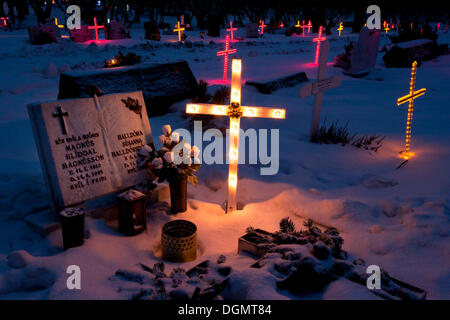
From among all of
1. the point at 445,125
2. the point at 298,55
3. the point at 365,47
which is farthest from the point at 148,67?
the point at 298,55

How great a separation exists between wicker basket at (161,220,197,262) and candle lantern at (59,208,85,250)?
0.77 meters

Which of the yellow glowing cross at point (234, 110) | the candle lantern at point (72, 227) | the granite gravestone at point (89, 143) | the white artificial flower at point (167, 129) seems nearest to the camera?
the candle lantern at point (72, 227)

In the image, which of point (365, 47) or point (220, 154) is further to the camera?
point (365, 47)

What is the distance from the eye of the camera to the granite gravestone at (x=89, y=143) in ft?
12.6

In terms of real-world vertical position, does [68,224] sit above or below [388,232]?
above

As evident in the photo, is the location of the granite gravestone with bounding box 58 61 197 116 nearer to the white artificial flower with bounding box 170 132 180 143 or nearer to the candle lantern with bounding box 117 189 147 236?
the white artificial flower with bounding box 170 132 180 143

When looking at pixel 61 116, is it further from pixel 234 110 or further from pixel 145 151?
pixel 234 110

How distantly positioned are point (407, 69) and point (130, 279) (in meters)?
16.0

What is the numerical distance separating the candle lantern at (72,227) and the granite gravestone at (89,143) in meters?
0.37

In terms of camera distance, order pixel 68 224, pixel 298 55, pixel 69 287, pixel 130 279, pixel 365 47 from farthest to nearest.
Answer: pixel 298 55, pixel 365 47, pixel 68 224, pixel 130 279, pixel 69 287

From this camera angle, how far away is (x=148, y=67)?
26.8ft

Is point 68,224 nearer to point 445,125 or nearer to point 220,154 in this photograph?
point 220,154

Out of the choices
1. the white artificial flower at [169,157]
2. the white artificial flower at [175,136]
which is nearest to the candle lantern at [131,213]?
the white artificial flower at [169,157]

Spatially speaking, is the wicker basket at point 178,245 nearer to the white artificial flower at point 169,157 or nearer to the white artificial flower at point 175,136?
the white artificial flower at point 169,157
